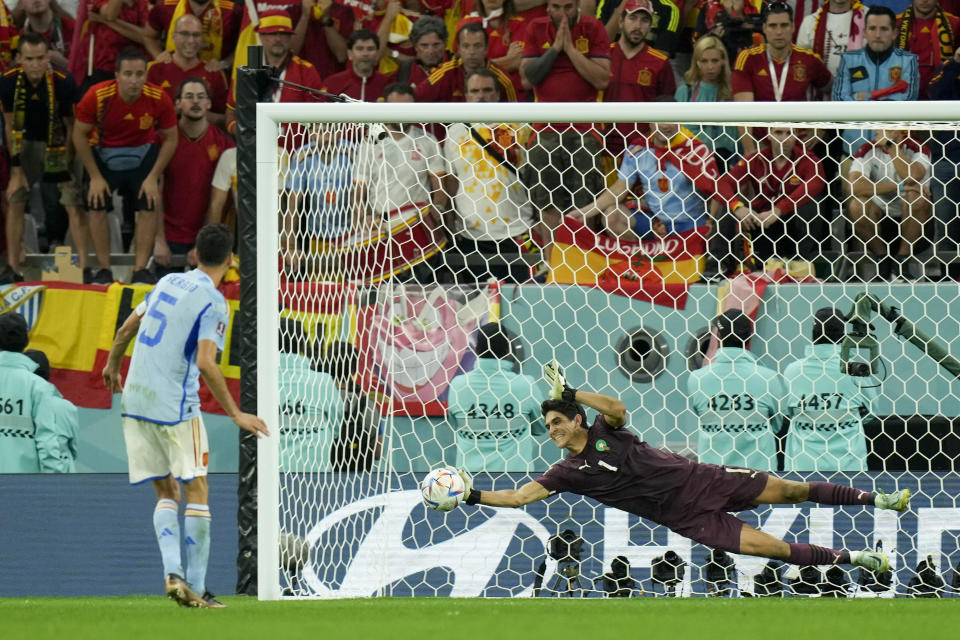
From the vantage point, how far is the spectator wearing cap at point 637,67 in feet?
30.4

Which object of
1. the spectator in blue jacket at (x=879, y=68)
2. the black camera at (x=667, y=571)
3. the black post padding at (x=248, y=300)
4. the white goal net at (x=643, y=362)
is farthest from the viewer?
the spectator in blue jacket at (x=879, y=68)

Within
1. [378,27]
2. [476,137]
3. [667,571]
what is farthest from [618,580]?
[378,27]

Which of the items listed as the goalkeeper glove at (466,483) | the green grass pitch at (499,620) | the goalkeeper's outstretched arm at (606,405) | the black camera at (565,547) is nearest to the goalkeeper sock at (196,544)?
the green grass pitch at (499,620)

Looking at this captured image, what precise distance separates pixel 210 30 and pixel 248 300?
4.41 m

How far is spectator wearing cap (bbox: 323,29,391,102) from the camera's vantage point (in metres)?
9.53

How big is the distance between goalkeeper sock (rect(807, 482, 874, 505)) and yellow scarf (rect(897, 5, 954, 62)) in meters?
3.98

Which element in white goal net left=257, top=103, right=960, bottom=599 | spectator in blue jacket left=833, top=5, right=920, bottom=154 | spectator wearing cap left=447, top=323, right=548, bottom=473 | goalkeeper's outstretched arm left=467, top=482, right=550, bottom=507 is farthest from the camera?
spectator in blue jacket left=833, top=5, right=920, bottom=154

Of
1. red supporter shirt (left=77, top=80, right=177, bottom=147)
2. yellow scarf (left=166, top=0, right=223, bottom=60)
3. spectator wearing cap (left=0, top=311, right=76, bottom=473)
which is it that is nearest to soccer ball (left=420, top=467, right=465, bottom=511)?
spectator wearing cap (left=0, top=311, right=76, bottom=473)

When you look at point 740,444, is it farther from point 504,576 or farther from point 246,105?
point 246,105

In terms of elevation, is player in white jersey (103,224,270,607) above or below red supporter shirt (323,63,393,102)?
below

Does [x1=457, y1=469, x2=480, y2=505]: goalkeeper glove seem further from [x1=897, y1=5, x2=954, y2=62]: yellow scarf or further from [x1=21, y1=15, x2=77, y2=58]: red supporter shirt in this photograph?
[x1=21, y1=15, x2=77, y2=58]: red supporter shirt

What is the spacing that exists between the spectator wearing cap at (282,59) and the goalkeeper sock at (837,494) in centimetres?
459

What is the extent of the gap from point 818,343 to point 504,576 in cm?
205

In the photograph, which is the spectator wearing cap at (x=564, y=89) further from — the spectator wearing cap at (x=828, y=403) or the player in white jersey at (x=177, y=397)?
the player in white jersey at (x=177, y=397)
